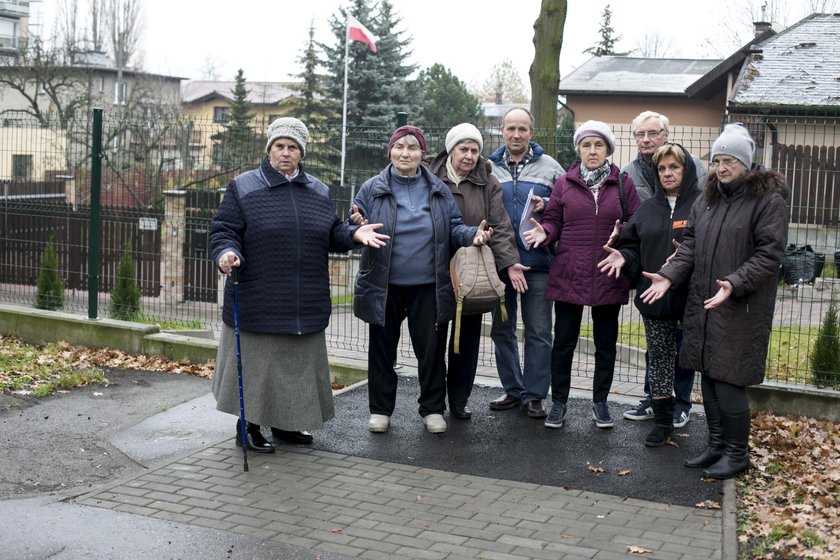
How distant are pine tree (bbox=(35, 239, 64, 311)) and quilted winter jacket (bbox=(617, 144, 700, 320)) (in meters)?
7.57

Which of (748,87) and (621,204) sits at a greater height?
(748,87)

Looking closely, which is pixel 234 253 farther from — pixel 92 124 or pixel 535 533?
pixel 92 124

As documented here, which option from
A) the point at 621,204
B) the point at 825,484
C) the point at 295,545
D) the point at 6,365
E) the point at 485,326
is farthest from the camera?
the point at 485,326

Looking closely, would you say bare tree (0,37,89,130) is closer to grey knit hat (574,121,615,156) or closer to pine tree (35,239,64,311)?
pine tree (35,239,64,311)

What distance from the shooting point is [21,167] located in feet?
39.4

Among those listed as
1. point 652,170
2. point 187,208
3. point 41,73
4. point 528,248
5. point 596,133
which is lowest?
point 528,248

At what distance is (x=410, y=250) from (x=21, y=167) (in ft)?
22.2

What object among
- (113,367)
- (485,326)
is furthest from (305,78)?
(113,367)

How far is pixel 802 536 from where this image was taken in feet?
17.4

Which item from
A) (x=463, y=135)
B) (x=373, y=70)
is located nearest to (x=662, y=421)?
(x=463, y=135)

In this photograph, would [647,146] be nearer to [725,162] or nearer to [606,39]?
[725,162]

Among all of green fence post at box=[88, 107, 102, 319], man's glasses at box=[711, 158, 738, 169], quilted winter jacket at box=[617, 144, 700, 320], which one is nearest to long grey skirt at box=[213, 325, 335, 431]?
quilted winter jacket at box=[617, 144, 700, 320]

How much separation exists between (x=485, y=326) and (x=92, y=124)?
564cm

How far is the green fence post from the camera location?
10.5m
